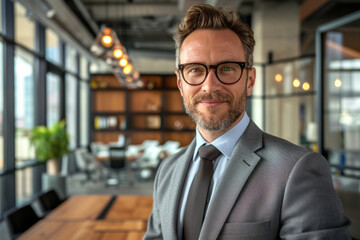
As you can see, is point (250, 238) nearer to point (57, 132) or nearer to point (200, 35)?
point (200, 35)

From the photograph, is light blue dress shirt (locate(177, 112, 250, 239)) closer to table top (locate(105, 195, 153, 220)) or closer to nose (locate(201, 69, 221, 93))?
nose (locate(201, 69, 221, 93))

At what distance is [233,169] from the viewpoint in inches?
42.1

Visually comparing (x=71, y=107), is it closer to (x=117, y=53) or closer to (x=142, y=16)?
(x=142, y=16)

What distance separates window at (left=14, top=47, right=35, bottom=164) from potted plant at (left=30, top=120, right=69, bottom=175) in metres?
0.25

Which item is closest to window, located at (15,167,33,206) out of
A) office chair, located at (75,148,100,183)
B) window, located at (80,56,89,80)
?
office chair, located at (75,148,100,183)

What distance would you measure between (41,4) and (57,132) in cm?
→ 254

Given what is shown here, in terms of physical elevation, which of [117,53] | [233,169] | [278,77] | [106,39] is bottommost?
[233,169]

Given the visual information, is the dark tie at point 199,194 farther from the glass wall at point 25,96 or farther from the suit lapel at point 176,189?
the glass wall at point 25,96

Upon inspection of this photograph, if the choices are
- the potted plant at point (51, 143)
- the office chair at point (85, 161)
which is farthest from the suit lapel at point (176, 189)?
the office chair at point (85, 161)

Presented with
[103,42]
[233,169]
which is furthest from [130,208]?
[233,169]

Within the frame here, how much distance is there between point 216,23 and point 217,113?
0.31 metres

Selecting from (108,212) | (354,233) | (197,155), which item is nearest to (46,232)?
(108,212)

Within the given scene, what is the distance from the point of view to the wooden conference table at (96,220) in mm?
2609

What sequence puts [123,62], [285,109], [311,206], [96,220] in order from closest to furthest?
[311,206]
[96,220]
[123,62]
[285,109]
